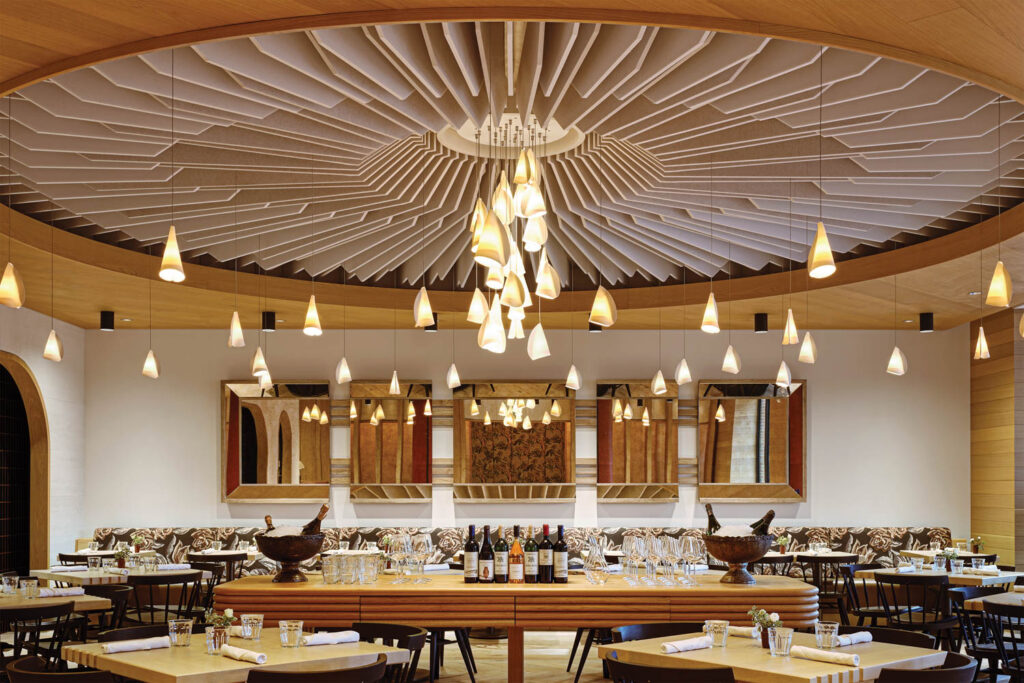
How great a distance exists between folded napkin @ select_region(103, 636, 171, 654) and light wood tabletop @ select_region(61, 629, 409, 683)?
0.03 metres

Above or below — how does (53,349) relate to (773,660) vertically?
above

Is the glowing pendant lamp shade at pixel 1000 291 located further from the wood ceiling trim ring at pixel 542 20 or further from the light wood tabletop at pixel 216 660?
the light wood tabletop at pixel 216 660

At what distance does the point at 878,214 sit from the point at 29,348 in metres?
8.27

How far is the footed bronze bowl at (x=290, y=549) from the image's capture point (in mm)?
5965

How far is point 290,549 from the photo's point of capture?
5.99 meters

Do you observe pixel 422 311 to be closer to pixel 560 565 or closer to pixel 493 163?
pixel 493 163

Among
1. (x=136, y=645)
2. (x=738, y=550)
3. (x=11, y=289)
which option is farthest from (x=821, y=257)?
(x=11, y=289)

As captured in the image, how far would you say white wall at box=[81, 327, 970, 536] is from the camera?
38.8 ft

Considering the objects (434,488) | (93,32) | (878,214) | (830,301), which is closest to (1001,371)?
(830,301)

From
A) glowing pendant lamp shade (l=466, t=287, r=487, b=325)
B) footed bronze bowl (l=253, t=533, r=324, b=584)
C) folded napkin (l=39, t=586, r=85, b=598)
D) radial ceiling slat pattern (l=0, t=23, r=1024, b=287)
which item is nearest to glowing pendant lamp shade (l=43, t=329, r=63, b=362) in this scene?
radial ceiling slat pattern (l=0, t=23, r=1024, b=287)

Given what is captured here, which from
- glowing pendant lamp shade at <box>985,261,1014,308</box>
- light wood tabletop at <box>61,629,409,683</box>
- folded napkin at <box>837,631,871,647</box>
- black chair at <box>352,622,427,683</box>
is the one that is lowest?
black chair at <box>352,622,427,683</box>

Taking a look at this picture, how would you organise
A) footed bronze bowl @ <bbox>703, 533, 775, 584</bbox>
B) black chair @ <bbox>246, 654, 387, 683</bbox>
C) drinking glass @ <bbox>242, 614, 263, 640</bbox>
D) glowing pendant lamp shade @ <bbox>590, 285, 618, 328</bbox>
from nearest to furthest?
black chair @ <bbox>246, 654, 387, 683</bbox> → drinking glass @ <bbox>242, 614, 263, 640</bbox> → glowing pendant lamp shade @ <bbox>590, 285, 618, 328</bbox> → footed bronze bowl @ <bbox>703, 533, 775, 584</bbox>

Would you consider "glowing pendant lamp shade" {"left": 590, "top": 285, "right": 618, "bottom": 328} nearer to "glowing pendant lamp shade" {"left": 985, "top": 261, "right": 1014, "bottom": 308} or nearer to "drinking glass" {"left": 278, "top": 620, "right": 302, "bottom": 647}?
"glowing pendant lamp shade" {"left": 985, "top": 261, "right": 1014, "bottom": 308}

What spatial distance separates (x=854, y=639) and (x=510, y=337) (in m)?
2.53
